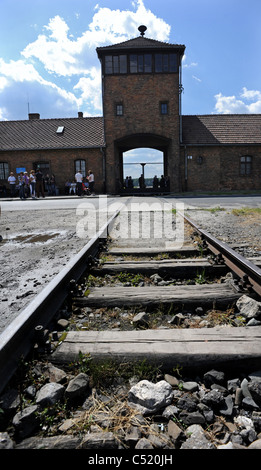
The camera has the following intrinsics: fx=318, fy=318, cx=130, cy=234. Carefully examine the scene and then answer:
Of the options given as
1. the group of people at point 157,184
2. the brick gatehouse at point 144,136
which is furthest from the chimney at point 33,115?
the group of people at point 157,184

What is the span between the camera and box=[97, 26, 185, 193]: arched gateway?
81.4ft

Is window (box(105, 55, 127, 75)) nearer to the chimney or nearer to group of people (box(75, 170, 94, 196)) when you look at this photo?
group of people (box(75, 170, 94, 196))

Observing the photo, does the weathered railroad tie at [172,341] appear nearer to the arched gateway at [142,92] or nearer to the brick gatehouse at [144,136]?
the brick gatehouse at [144,136]

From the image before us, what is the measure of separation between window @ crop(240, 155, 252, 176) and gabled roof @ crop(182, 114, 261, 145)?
125 centimetres

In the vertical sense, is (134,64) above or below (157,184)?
above

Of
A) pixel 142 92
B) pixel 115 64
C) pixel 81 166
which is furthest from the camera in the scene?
pixel 81 166

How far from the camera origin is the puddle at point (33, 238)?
5715mm

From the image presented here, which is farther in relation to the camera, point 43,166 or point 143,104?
point 43,166

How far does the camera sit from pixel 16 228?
7.54 meters

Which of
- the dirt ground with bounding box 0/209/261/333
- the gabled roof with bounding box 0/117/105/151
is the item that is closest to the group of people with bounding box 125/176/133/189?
the gabled roof with bounding box 0/117/105/151

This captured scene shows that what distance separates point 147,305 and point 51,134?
28540 millimetres

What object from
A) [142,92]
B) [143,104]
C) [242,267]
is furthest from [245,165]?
[242,267]

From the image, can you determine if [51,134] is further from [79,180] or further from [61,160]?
[79,180]

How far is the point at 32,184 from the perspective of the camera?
899 inches
